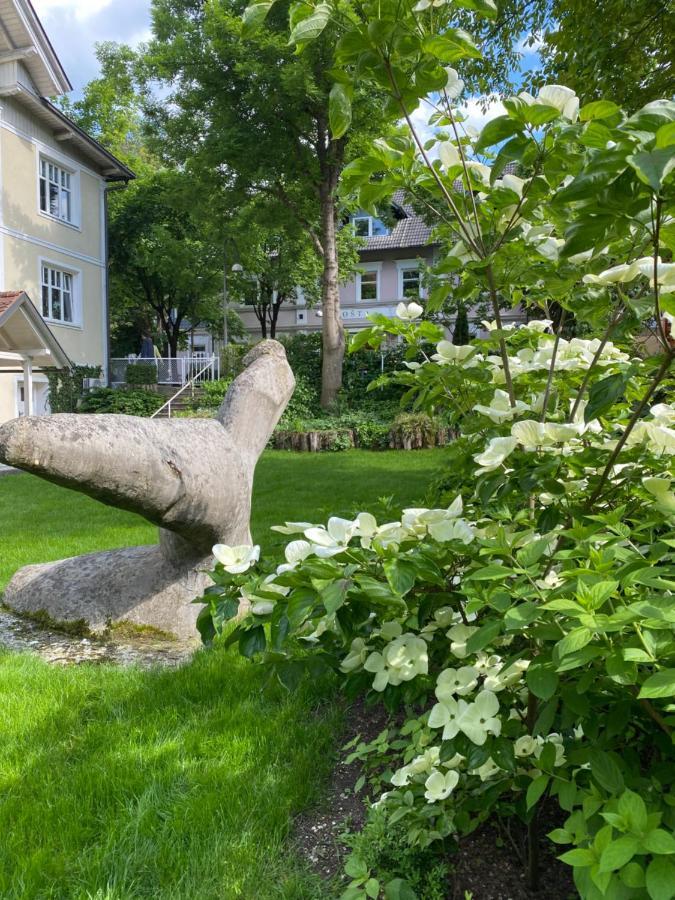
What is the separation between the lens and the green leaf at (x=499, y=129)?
1.40 meters

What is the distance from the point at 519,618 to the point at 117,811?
171 centimetres

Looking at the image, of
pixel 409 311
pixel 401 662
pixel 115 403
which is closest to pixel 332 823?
pixel 401 662

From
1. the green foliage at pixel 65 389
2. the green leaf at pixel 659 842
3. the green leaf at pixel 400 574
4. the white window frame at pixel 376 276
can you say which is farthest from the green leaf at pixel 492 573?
the white window frame at pixel 376 276

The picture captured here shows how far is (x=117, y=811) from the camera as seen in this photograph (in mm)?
2170

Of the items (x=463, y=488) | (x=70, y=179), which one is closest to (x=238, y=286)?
(x=70, y=179)

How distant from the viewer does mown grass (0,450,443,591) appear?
634 centimetres

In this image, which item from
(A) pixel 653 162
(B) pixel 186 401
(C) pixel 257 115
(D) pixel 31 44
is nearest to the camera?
(A) pixel 653 162

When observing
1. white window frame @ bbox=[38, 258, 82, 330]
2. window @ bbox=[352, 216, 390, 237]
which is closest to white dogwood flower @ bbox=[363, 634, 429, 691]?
white window frame @ bbox=[38, 258, 82, 330]

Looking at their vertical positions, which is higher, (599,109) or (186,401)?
(599,109)

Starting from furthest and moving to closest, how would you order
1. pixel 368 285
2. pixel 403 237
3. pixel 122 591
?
1. pixel 368 285
2. pixel 403 237
3. pixel 122 591

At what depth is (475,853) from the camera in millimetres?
1920

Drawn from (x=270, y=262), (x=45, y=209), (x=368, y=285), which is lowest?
(x=45, y=209)

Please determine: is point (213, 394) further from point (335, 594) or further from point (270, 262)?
point (335, 594)

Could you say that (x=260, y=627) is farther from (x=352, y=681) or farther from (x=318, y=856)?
(x=318, y=856)
